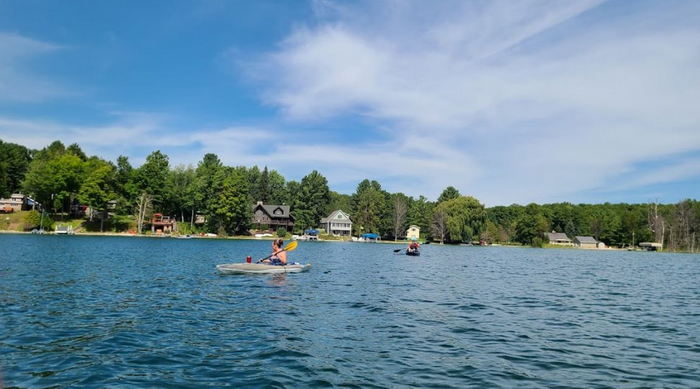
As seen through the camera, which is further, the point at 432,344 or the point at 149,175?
the point at 149,175

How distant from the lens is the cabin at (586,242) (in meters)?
154

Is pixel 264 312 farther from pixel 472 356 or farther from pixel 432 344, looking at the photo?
pixel 472 356

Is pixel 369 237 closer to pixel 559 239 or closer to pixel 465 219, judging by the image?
pixel 465 219

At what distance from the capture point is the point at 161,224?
10319 centimetres

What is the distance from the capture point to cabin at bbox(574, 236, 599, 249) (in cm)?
15350

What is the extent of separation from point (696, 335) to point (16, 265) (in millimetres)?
36970

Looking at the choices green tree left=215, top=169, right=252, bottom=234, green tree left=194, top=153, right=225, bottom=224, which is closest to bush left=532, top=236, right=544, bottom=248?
green tree left=215, top=169, right=252, bottom=234

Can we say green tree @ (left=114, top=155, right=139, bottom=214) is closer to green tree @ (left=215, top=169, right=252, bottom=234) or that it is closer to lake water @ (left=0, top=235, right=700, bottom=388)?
green tree @ (left=215, top=169, right=252, bottom=234)

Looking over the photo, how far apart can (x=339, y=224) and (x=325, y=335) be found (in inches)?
5009

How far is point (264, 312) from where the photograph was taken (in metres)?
17.9

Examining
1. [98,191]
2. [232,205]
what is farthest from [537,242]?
[98,191]

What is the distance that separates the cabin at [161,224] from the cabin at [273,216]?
86.1 ft

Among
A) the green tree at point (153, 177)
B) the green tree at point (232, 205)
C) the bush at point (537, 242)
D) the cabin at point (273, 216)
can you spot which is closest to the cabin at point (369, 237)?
the cabin at point (273, 216)

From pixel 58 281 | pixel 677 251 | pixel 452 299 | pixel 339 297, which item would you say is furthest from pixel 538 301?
pixel 677 251
